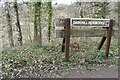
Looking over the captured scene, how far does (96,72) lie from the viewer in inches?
111

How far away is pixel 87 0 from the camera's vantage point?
4582 mm

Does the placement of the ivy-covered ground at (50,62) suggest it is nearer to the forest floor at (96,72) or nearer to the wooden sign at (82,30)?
the forest floor at (96,72)

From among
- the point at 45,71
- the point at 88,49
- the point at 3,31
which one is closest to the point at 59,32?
the point at 45,71

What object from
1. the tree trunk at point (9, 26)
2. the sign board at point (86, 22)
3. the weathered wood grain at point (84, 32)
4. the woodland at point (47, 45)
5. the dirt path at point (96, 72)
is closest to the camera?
the dirt path at point (96, 72)

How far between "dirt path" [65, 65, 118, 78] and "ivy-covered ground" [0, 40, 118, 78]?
0.02m

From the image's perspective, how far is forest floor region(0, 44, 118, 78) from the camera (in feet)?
8.90

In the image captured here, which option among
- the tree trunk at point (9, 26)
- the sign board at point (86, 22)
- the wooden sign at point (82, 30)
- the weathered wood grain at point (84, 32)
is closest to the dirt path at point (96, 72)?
the wooden sign at point (82, 30)

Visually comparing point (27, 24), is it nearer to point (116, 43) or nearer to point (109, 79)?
point (116, 43)

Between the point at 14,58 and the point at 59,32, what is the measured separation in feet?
2.97

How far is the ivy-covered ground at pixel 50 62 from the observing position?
8.96ft

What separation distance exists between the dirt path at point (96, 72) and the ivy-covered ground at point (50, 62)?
0.02 m

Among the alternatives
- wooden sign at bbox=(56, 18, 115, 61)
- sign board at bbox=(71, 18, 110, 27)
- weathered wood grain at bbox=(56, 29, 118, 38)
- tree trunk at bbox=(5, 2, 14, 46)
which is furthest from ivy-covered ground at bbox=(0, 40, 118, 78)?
tree trunk at bbox=(5, 2, 14, 46)

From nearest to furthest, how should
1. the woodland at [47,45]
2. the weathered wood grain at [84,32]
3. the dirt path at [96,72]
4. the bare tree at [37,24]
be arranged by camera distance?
the dirt path at [96,72]
the woodland at [47,45]
the weathered wood grain at [84,32]
the bare tree at [37,24]

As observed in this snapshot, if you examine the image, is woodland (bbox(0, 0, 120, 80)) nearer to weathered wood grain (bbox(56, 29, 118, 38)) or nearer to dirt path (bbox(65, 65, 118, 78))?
dirt path (bbox(65, 65, 118, 78))
